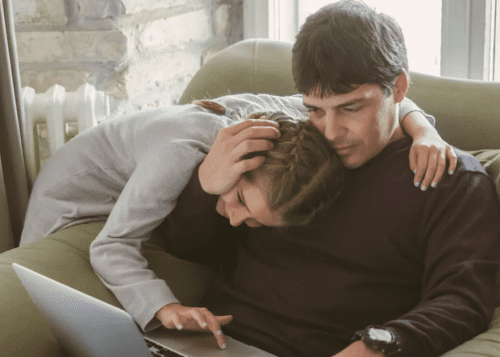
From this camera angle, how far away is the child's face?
89 centimetres

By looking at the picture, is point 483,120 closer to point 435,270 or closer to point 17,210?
point 435,270

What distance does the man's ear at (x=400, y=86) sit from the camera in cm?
100

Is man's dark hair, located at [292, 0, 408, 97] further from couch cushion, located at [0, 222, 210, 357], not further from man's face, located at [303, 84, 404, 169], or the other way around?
couch cushion, located at [0, 222, 210, 357]

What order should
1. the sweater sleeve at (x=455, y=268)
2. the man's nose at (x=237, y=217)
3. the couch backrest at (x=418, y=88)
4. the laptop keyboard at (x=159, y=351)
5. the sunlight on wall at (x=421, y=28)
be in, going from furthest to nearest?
1. the sunlight on wall at (x=421, y=28)
2. the couch backrest at (x=418, y=88)
3. the man's nose at (x=237, y=217)
4. the laptop keyboard at (x=159, y=351)
5. the sweater sleeve at (x=455, y=268)

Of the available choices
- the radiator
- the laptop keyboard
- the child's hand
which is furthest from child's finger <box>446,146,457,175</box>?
the radiator

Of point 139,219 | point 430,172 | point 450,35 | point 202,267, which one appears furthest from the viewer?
point 450,35

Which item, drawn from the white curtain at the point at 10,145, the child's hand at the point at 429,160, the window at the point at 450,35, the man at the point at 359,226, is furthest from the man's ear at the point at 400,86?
the white curtain at the point at 10,145

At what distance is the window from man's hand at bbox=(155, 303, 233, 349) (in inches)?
39.9

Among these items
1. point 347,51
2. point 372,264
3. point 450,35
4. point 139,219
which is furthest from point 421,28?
point 139,219

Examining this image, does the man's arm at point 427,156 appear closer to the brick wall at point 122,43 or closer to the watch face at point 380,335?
the watch face at point 380,335

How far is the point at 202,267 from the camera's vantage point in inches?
45.3

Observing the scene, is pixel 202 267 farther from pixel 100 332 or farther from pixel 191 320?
pixel 100 332

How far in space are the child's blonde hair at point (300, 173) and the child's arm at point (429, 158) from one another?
13 cm

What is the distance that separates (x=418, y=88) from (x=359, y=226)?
46cm
